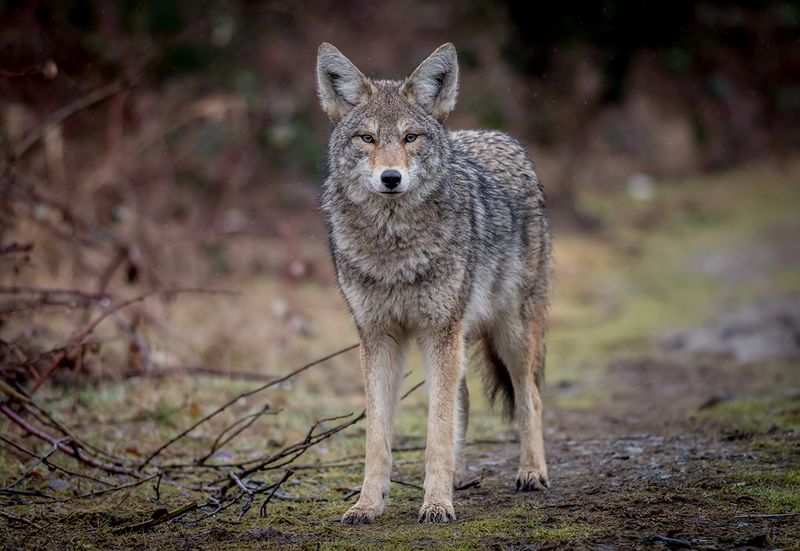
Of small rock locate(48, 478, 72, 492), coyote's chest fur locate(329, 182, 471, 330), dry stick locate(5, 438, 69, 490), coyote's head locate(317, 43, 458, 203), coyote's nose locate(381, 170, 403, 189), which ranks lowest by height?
small rock locate(48, 478, 72, 492)

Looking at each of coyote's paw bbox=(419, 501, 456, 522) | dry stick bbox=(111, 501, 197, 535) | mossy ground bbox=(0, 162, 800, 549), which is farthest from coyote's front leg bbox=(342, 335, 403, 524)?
dry stick bbox=(111, 501, 197, 535)

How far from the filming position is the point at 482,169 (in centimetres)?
614

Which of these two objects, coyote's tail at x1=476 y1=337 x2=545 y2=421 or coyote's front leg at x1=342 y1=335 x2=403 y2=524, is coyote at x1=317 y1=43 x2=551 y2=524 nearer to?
coyote's front leg at x1=342 y1=335 x2=403 y2=524

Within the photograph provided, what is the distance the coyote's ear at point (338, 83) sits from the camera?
210 inches

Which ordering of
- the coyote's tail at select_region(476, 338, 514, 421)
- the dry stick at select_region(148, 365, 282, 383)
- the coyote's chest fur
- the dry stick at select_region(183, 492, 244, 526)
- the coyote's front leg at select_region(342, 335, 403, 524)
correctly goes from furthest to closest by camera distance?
the dry stick at select_region(148, 365, 282, 383) → the coyote's tail at select_region(476, 338, 514, 421) → the coyote's chest fur → the coyote's front leg at select_region(342, 335, 403, 524) → the dry stick at select_region(183, 492, 244, 526)

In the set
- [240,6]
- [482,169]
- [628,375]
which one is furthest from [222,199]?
[482,169]

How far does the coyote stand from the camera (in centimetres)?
494

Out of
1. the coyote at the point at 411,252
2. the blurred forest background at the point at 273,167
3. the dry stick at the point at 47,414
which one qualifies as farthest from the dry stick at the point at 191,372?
the coyote at the point at 411,252

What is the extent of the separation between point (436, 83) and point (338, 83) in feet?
1.76

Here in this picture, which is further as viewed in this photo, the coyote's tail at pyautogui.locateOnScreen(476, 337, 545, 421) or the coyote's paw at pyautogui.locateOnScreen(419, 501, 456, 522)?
the coyote's tail at pyautogui.locateOnScreen(476, 337, 545, 421)

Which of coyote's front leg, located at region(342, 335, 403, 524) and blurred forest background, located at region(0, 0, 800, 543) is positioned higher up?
blurred forest background, located at region(0, 0, 800, 543)

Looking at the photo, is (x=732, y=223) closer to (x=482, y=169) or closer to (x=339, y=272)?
(x=482, y=169)

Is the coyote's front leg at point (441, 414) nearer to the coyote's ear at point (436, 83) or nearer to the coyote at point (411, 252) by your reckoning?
the coyote at point (411, 252)

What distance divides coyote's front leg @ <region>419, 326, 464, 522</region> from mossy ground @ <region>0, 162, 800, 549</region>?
152 millimetres
